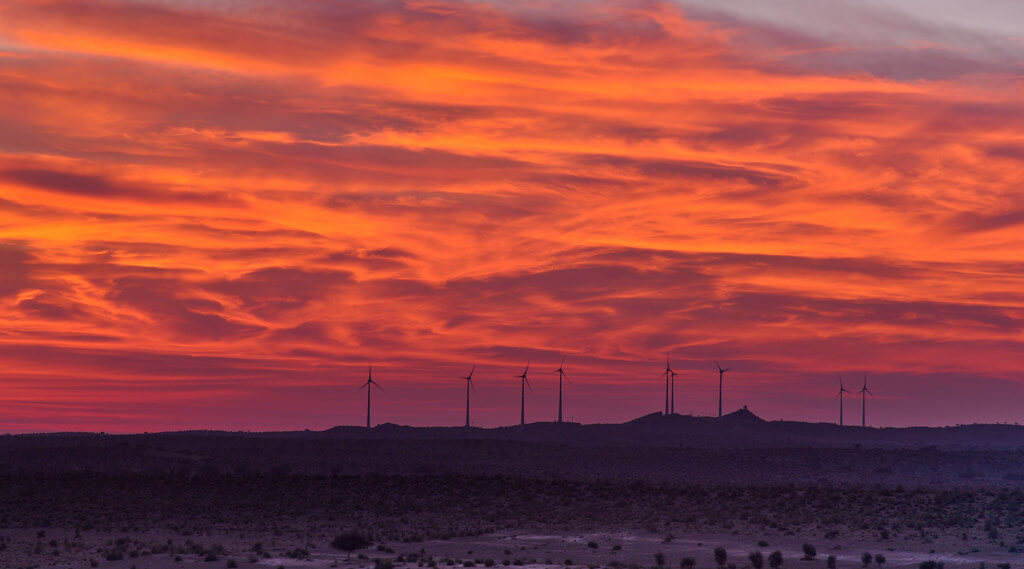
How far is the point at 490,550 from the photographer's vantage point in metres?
71.9

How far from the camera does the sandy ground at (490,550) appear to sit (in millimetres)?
64562

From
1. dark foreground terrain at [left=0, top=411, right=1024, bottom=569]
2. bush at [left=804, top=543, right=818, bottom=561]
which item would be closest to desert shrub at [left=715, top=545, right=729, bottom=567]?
dark foreground terrain at [left=0, top=411, right=1024, bottom=569]

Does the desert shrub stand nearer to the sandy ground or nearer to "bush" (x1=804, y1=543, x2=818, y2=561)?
the sandy ground

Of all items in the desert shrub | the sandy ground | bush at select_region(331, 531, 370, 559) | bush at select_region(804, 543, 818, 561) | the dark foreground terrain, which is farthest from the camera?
bush at select_region(331, 531, 370, 559)

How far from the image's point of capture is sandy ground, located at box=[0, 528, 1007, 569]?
6456cm

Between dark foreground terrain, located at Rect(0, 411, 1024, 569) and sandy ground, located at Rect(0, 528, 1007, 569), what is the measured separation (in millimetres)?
171

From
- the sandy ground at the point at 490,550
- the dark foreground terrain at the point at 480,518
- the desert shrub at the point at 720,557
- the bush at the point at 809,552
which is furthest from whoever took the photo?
the dark foreground terrain at the point at 480,518

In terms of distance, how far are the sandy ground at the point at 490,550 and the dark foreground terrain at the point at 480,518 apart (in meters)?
0.17

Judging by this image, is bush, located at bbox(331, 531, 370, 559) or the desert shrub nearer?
the desert shrub

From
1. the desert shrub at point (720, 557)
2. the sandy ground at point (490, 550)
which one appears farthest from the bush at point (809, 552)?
the desert shrub at point (720, 557)

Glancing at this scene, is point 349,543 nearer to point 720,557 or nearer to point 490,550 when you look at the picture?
point 490,550

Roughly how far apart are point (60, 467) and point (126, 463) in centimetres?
917

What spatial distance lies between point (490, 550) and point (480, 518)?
18.0m

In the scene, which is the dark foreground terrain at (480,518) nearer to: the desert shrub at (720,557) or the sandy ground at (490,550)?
the sandy ground at (490,550)
